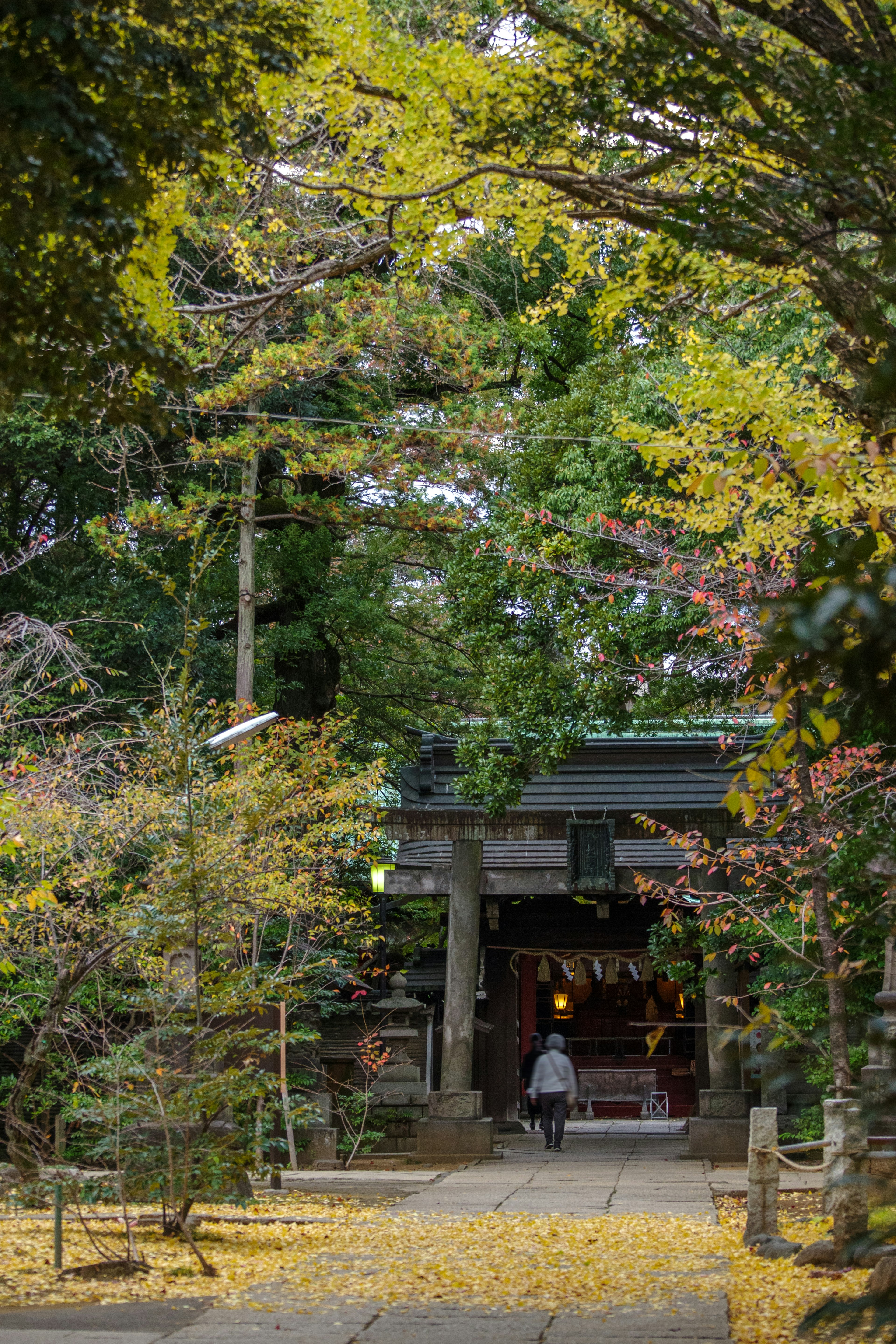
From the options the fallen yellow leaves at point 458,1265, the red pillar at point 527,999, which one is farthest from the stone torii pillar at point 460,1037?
the red pillar at point 527,999

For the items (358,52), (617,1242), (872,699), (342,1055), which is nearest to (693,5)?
(358,52)

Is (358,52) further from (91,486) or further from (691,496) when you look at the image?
(91,486)

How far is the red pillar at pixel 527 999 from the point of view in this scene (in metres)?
20.5

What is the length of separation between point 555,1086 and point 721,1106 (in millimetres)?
2225

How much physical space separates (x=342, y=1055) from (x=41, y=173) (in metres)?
14.1

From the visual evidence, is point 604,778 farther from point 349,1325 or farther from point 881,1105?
point 881,1105

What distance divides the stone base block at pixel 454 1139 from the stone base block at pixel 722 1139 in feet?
7.32

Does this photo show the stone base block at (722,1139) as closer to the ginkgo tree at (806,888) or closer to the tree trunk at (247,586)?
the ginkgo tree at (806,888)

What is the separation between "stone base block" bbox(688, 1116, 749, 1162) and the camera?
12320mm

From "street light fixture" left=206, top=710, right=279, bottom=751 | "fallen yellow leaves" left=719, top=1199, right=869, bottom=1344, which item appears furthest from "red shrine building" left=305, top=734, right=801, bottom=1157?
"street light fixture" left=206, top=710, right=279, bottom=751

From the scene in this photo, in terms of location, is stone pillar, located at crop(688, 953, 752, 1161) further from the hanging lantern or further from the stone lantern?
the hanging lantern

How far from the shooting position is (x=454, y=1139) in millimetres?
12742

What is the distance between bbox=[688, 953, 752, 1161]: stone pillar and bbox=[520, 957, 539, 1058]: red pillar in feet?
26.0

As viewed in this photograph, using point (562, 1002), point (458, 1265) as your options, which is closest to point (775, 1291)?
point (458, 1265)
